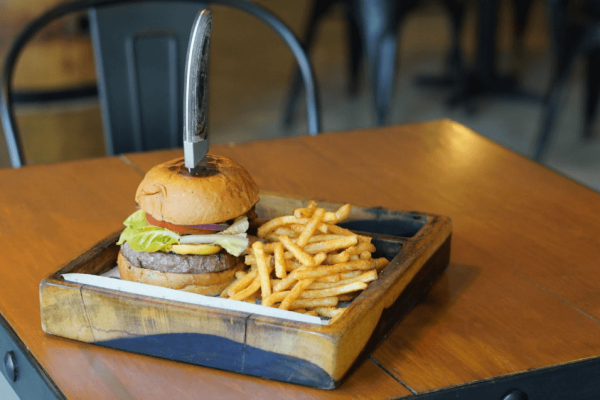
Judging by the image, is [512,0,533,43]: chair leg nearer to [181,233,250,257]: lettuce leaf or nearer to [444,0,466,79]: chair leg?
[444,0,466,79]: chair leg

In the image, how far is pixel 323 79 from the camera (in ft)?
18.1

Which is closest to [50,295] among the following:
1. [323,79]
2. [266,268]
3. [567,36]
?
[266,268]

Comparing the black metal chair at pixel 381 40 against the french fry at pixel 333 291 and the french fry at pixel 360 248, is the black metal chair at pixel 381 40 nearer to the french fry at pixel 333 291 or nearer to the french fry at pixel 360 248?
the french fry at pixel 360 248

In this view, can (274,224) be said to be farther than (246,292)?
Yes

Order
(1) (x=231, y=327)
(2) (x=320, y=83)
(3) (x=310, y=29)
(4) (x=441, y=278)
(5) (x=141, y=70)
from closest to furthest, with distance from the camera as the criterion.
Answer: (1) (x=231, y=327) → (4) (x=441, y=278) → (5) (x=141, y=70) → (3) (x=310, y=29) → (2) (x=320, y=83)

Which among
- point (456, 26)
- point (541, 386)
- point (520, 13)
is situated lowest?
point (520, 13)

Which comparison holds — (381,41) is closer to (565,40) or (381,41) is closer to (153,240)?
(565,40)

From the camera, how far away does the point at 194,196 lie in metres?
0.87

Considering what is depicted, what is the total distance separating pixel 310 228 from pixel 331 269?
69mm

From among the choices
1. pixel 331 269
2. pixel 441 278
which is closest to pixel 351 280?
pixel 331 269

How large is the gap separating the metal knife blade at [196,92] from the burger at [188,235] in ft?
0.10

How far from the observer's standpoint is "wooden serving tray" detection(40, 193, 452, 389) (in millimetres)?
765

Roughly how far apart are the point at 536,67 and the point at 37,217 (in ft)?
17.7

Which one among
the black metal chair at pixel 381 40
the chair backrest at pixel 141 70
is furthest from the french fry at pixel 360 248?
the black metal chair at pixel 381 40
